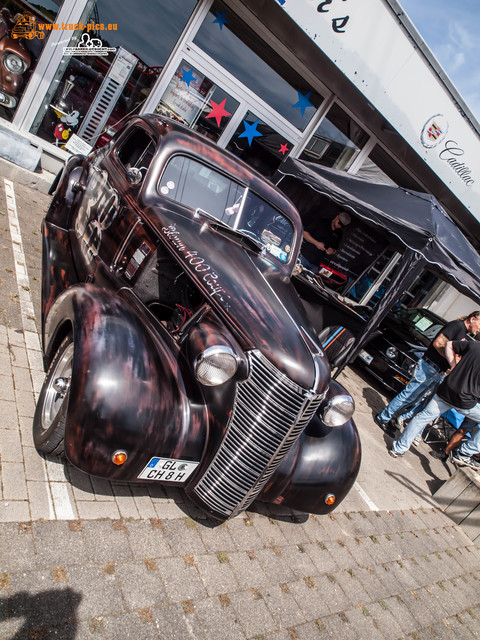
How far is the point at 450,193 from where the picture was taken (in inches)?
444

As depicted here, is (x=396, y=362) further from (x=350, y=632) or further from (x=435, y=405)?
(x=350, y=632)

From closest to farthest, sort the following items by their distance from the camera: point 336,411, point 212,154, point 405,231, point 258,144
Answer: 1. point 336,411
2. point 212,154
3. point 405,231
4. point 258,144

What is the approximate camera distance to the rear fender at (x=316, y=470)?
308cm

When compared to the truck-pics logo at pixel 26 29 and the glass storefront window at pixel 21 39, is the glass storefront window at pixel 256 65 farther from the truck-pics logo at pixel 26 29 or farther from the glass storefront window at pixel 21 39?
the truck-pics logo at pixel 26 29

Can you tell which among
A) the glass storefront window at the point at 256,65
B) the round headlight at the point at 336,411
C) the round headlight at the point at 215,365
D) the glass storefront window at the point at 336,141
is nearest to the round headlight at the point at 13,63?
the glass storefront window at the point at 256,65

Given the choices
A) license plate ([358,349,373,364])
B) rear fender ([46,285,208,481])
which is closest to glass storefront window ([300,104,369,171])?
license plate ([358,349,373,364])

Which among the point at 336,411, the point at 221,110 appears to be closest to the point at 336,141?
the point at 221,110

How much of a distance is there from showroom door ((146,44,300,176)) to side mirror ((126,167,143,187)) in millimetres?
5340

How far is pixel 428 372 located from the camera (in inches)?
244

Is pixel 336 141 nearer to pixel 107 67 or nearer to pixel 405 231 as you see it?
pixel 405 231

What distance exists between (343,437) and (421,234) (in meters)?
3.71

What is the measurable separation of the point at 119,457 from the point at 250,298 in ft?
4.28

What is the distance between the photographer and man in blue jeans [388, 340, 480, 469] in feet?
17.9

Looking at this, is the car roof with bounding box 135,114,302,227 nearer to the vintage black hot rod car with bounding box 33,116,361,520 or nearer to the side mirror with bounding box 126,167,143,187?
the vintage black hot rod car with bounding box 33,116,361,520
